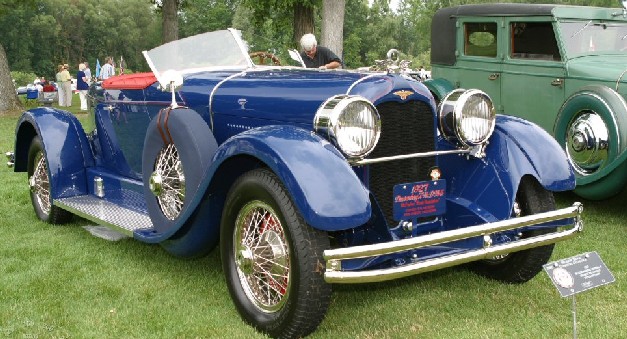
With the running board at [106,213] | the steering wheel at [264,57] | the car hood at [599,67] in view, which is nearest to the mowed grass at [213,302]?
the running board at [106,213]

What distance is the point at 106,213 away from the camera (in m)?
4.57

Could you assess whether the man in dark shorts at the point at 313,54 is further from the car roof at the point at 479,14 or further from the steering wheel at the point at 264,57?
the car roof at the point at 479,14

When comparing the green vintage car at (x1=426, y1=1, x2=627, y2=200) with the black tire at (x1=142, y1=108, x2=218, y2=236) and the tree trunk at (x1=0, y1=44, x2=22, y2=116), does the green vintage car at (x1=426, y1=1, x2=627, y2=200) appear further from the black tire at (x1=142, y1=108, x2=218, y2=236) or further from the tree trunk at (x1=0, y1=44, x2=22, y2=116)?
the tree trunk at (x1=0, y1=44, x2=22, y2=116)

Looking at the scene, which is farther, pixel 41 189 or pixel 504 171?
pixel 41 189

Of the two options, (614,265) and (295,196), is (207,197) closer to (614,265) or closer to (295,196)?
(295,196)

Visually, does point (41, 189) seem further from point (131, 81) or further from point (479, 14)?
point (479, 14)

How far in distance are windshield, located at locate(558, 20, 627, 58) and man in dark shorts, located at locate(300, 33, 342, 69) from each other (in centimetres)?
241

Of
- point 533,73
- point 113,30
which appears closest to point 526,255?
point 533,73

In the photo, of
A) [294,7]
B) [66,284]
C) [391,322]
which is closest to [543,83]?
[391,322]

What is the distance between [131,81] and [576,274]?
354 centimetres

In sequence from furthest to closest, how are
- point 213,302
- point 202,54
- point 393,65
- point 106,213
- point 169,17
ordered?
1. point 169,17
2. point 202,54
3. point 106,213
4. point 393,65
5. point 213,302

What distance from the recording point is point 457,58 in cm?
780

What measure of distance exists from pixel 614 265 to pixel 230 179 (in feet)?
8.70

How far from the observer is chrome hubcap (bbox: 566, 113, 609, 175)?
5.56 meters
